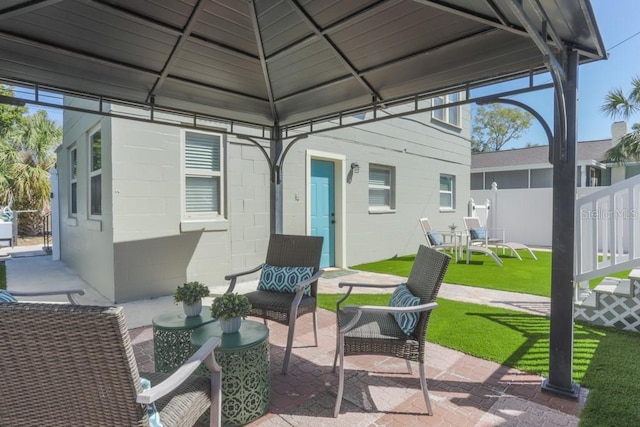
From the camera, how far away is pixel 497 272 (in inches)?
284

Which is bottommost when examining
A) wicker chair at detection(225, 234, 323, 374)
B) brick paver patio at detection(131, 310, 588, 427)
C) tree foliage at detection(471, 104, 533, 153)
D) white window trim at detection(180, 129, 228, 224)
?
brick paver patio at detection(131, 310, 588, 427)

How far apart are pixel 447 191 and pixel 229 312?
10.1 metres

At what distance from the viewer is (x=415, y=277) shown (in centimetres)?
281

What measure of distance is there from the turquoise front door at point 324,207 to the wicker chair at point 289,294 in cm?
316

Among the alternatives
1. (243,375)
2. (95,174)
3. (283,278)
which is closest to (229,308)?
A: (243,375)

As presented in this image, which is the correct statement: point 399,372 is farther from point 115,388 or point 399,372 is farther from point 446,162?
point 446,162

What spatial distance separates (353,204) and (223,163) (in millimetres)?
3103

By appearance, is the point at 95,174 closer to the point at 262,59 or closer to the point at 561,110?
the point at 262,59

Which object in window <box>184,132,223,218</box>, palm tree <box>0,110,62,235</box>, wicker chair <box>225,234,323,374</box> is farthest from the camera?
palm tree <box>0,110,62,235</box>

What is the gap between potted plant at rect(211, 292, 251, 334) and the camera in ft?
7.81

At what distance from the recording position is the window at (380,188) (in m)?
8.45

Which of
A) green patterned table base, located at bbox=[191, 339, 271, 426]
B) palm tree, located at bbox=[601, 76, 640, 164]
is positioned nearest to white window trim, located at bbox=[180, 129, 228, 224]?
green patterned table base, located at bbox=[191, 339, 271, 426]

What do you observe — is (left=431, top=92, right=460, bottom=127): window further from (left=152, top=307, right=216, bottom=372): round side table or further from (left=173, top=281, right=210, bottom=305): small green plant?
(left=152, top=307, right=216, bottom=372): round side table

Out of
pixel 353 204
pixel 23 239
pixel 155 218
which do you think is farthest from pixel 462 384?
pixel 23 239
